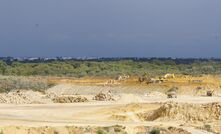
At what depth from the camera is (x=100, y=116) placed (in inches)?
1719

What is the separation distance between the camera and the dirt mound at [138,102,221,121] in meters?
43.1

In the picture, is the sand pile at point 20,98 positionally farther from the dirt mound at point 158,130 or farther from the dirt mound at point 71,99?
the dirt mound at point 158,130

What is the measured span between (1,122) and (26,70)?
68.9 m

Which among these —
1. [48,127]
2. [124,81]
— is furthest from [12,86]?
[48,127]

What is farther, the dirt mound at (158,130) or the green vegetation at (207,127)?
the green vegetation at (207,127)

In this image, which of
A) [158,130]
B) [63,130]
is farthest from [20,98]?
[158,130]

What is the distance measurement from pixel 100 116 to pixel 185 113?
584 cm

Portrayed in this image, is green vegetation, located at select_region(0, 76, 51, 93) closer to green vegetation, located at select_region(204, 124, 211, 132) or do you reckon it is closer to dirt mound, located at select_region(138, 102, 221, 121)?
dirt mound, located at select_region(138, 102, 221, 121)

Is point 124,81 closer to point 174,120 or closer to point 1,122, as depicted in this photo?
point 174,120

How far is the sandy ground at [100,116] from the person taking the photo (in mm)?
35188

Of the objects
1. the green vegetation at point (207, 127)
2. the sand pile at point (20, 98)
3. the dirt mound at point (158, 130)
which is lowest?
the green vegetation at point (207, 127)

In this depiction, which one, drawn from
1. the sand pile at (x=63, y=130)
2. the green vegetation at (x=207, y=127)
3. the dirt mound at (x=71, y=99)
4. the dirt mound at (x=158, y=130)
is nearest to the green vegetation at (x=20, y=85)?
the dirt mound at (x=71, y=99)

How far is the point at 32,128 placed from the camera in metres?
34.1

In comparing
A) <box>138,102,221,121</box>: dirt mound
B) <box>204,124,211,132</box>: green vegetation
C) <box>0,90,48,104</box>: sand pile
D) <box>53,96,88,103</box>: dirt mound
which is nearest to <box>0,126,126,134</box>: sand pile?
<box>204,124,211,132</box>: green vegetation
